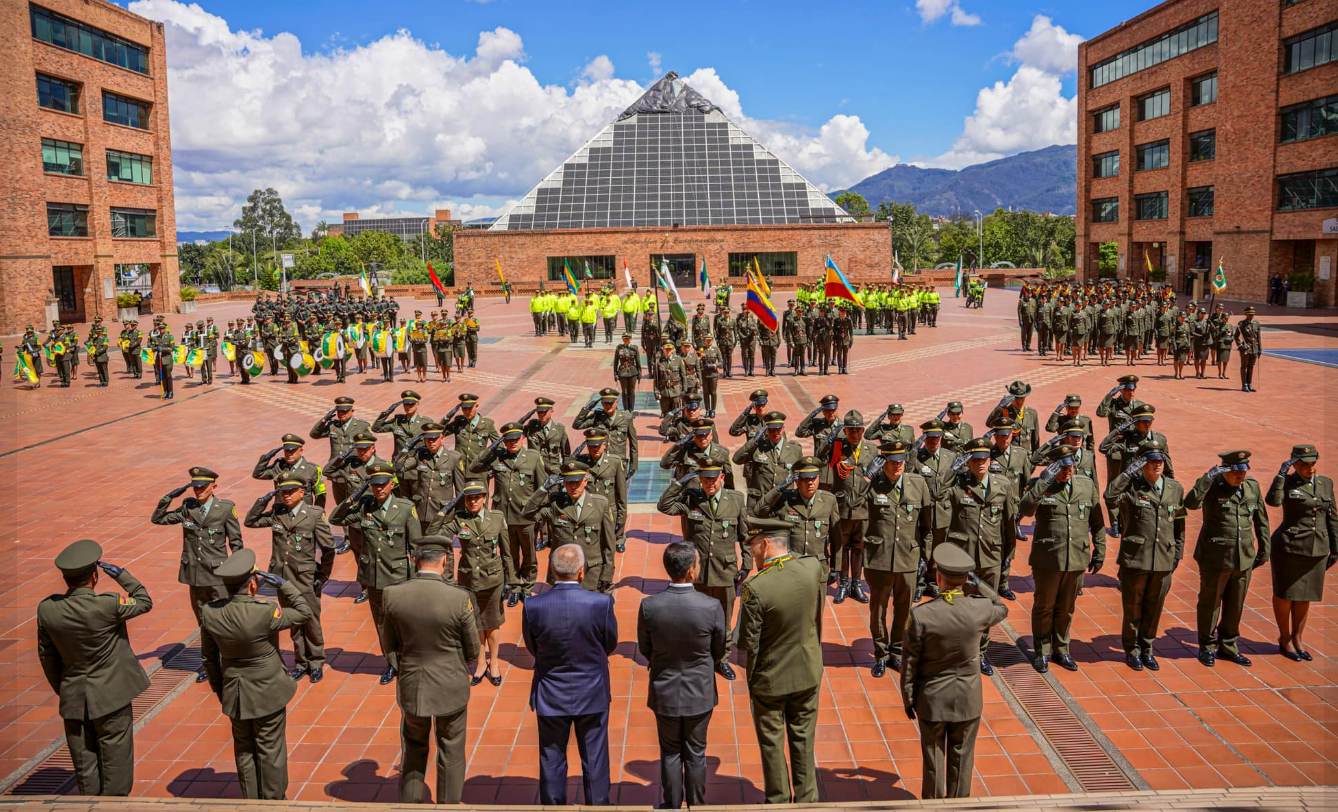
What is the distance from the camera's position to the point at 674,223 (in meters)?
51.1

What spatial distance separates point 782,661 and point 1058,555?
282cm

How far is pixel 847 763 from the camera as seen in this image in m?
5.26

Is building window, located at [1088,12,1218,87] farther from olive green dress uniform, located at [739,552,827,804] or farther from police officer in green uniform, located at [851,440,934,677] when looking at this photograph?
olive green dress uniform, located at [739,552,827,804]

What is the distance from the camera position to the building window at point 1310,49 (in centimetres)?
3189

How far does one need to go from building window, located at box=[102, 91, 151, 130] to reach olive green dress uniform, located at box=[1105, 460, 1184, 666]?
44.2 meters

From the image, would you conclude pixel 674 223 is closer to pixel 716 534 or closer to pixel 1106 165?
pixel 1106 165

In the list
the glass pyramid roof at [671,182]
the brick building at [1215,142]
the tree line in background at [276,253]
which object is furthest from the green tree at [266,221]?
the brick building at [1215,142]

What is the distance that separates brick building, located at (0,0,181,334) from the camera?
33.7 meters

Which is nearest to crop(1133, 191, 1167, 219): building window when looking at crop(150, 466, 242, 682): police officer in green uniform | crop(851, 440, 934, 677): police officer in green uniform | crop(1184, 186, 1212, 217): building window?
crop(1184, 186, 1212, 217): building window

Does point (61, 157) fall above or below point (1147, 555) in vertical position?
above

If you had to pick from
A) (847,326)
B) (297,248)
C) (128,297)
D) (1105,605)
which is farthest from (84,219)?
(297,248)

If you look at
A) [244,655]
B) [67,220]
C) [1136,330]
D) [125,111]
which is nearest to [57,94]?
[125,111]

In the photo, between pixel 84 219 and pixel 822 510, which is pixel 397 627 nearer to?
pixel 822 510

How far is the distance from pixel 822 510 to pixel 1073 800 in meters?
3.20
